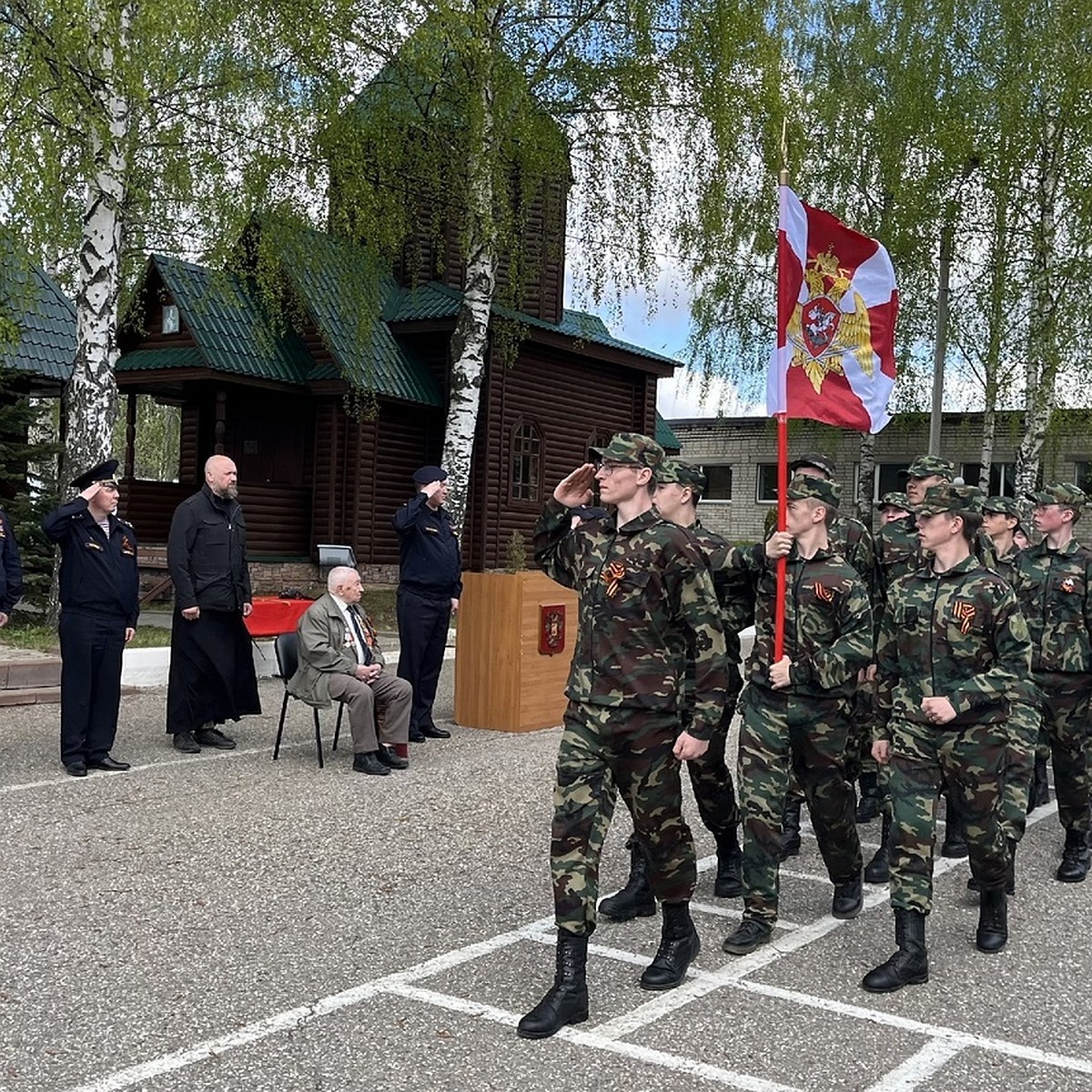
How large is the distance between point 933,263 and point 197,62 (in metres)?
13.5

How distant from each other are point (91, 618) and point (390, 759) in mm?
2102

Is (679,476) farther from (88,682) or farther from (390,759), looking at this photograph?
(88,682)

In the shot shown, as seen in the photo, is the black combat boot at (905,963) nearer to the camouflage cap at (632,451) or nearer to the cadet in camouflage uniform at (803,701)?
the cadet in camouflage uniform at (803,701)

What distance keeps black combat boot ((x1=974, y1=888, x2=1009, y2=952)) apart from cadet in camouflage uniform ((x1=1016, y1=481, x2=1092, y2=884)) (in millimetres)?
1350

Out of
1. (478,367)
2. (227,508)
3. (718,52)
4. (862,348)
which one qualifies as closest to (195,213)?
(478,367)

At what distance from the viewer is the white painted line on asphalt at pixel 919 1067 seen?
3889 millimetres

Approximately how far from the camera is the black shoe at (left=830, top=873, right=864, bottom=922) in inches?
222

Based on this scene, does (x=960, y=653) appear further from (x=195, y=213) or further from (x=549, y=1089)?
(x=195, y=213)

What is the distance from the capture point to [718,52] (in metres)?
16.5

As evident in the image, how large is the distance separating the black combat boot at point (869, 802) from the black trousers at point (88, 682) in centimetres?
460

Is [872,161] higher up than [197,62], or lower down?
higher up

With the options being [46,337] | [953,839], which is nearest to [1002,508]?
[953,839]

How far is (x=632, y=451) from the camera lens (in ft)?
15.4

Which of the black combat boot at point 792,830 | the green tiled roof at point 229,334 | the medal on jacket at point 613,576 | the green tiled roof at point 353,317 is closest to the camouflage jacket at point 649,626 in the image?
the medal on jacket at point 613,576
